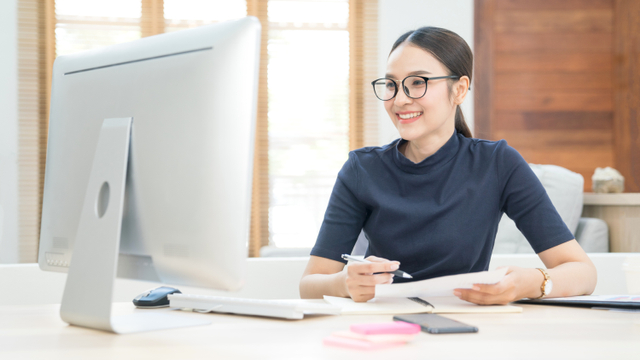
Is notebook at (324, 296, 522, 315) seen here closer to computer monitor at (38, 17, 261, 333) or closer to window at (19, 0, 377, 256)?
computer monitor at (38, 17, 261, 333)

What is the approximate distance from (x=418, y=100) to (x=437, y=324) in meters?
0.65

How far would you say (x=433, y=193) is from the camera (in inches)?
49.8

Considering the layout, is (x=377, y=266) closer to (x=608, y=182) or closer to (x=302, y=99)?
(x=608, y=182)

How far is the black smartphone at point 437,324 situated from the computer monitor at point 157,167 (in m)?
0.27

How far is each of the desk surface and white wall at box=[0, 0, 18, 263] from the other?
3.15 metres

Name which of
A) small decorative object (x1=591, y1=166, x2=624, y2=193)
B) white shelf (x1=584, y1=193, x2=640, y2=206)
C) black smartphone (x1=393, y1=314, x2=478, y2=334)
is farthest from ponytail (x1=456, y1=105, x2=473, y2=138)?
small decorative object (x1=591, y1=166, x2=624, y2=193)

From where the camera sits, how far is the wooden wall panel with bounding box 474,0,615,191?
3.79m

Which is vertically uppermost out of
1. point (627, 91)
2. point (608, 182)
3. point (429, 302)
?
point (627, 91)

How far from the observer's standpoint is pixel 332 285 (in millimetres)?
1075

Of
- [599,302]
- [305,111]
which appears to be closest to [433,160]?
[599,302]

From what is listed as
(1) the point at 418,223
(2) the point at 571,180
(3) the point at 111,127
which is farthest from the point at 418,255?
(2) the point at 571,180

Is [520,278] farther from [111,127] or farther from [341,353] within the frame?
[111,127]

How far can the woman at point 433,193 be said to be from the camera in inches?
48.1

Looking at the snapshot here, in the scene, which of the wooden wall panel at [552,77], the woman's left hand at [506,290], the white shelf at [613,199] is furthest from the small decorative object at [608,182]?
the woman's left hand at [506,290]
